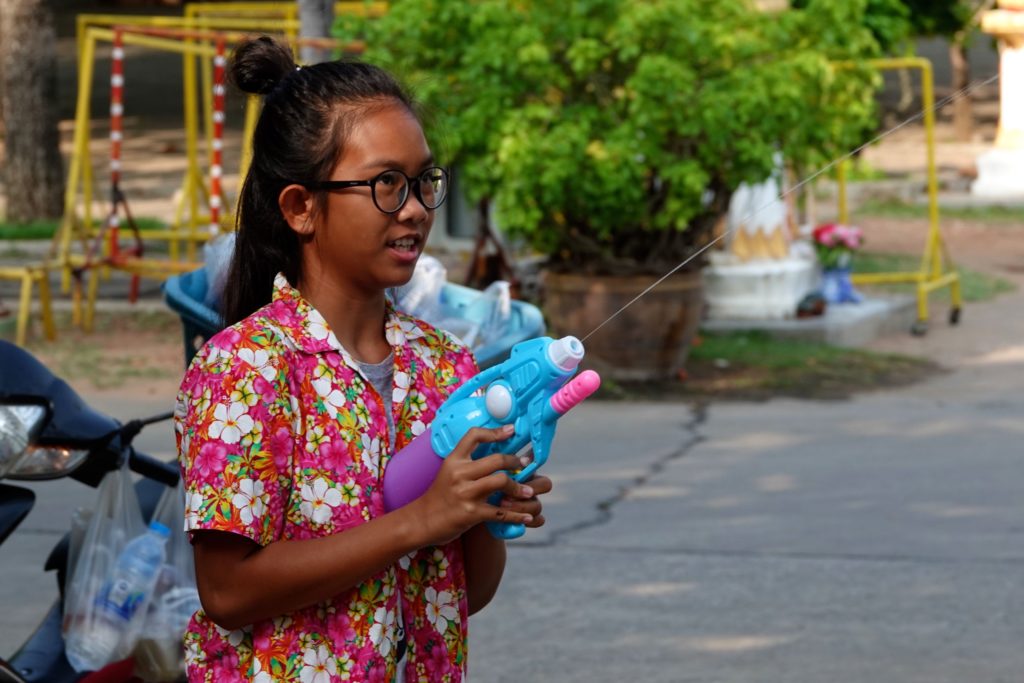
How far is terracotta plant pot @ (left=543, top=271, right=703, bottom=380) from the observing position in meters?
8.04

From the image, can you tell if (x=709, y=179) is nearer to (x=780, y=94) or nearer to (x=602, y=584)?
(x=780, y=94)

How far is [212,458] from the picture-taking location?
1.91m

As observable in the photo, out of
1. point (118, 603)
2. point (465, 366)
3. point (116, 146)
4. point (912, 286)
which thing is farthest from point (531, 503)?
point (912, 286)

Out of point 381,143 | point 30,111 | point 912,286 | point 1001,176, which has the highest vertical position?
point 30,111

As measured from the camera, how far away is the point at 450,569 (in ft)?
6.98

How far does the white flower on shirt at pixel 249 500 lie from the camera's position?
1900mm

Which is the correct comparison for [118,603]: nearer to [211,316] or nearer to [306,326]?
[211,316]

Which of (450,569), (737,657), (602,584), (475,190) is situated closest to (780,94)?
(475,190)

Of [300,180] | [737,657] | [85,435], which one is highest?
[300,180]

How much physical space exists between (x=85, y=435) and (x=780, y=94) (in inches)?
197

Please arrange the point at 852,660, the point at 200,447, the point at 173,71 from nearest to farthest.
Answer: the point at 200,447 < the point at 852,660 < the point at 173,71

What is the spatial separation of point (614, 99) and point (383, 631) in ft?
20.3

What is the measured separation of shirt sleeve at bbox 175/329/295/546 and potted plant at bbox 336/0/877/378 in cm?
559

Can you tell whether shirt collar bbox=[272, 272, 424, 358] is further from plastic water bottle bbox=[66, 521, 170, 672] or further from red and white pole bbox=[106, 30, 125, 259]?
red and white pole bbox=[106, 30, 125, 259]
